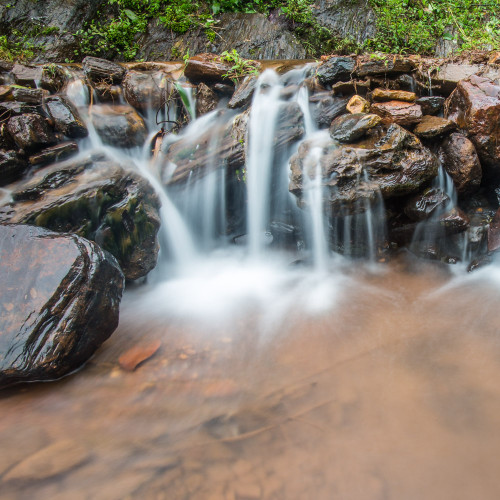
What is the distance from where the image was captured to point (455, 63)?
17.5 feet

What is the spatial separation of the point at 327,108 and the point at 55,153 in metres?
3.86

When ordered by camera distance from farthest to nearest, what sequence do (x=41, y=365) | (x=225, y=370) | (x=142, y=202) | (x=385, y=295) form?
(x=142, y=202)
(x=385, y=295)
(x=225, y=370)
(x=41, y=365)

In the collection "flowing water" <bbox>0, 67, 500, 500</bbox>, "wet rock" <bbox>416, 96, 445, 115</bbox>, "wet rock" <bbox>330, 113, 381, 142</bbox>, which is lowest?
"flowing water" <bbox>0, 67, 500, 500</bbox>

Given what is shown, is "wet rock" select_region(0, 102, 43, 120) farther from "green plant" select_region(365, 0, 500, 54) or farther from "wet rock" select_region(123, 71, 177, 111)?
"green plant" select_region(365, 0, 500, 54)

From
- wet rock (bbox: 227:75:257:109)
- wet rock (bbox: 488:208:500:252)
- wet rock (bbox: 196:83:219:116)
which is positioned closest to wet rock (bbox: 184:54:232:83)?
wet rock (bbox: 196:83:219:116)

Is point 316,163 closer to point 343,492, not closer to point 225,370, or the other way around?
point 225,370

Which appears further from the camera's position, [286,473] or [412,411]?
[412,411]

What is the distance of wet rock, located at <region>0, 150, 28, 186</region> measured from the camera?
4052mm

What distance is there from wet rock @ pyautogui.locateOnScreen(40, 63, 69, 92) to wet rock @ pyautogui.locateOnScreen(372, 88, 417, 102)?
5095mm

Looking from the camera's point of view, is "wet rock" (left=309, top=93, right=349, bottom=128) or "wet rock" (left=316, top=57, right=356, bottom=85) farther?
"wet rock" (left=316, top=57, right=356, bottom=85)

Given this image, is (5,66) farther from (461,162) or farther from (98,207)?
(461,162)

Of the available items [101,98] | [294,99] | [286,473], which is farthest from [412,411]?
[101,98]

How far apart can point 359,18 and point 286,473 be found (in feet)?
30.9

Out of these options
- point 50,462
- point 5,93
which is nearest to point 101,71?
point 5,93
